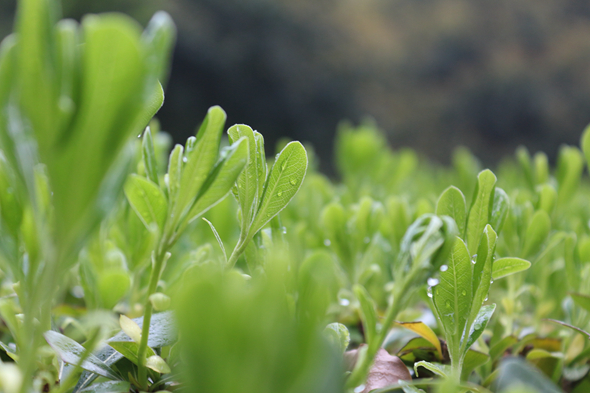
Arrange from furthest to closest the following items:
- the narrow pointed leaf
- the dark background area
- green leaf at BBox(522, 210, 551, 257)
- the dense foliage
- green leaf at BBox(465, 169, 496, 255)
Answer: the dark background area → green leaf at BBox(522, 210, 551, 257) → green leaf at BBox(465, 169, 496, 255) → the narrow pointed leaf → the dense foliage

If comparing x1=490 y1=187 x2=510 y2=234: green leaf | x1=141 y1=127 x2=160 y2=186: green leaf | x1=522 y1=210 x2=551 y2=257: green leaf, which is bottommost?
x1=522 y1=210 x2=551 y2=257: green leaf

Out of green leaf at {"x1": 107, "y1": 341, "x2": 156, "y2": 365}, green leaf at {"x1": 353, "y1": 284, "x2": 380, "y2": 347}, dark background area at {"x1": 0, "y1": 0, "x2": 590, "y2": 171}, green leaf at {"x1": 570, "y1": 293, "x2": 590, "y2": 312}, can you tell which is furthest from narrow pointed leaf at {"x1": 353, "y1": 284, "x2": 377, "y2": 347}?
dark background area at {"x1": 0, "y1": 0, "x2": 590, "y2": 171}

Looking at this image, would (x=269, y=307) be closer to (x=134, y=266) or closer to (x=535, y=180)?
(x=134, y=266)

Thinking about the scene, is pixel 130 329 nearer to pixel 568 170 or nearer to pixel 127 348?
pixel 127 348

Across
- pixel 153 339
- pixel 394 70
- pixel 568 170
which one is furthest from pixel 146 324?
pixel 394 70

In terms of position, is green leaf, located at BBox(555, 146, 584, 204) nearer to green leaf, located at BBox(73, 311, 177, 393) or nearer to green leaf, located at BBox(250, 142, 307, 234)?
green leaf, located at BBox(250, 142, 307, 234)

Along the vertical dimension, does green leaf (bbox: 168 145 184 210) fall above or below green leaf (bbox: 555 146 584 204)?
above

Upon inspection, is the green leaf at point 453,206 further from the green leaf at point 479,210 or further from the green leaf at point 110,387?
the green leaf at point 110,387

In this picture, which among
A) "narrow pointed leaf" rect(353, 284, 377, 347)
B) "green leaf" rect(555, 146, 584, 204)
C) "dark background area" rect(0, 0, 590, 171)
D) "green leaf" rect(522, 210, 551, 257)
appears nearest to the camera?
"narrow pointed leaf" rect(353, 284, 377, 347)
